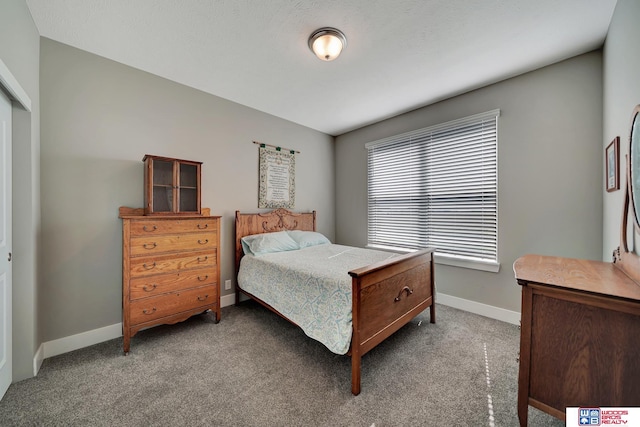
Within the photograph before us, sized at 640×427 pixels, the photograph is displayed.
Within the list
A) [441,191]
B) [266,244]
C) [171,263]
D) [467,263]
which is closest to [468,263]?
[467,263]

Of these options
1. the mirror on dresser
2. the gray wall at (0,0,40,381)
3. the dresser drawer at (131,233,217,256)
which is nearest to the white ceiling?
the gray wall at (0,0,40,381)

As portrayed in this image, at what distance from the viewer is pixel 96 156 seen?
7.28ft

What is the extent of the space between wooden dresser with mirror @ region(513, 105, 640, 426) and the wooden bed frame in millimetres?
825

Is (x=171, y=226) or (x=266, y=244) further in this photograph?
(x=266, y=244)

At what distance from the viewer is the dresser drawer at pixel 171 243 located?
2072 millimetres

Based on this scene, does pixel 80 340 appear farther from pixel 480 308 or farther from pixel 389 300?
pixel 480 308

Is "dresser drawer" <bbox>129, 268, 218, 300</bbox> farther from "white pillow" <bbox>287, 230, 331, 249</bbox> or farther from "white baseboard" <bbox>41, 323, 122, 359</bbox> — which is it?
"white pillow" <bbox>287, 230, 331, 249</bbox>

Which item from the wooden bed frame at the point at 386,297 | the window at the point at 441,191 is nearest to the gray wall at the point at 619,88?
the window at the point at 441,191

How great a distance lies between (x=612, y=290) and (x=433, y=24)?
198 cm

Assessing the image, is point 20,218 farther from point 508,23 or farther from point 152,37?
point 508,23

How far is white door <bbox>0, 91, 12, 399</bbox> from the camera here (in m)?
1.52

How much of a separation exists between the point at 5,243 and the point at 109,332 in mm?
1177

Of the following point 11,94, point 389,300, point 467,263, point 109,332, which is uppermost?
point 11,94

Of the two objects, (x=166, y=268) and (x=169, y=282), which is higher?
(x=166, y=268)
